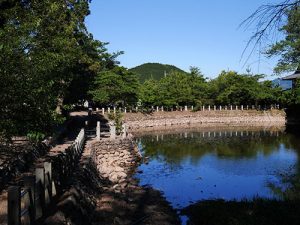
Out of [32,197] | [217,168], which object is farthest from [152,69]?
[32,197]

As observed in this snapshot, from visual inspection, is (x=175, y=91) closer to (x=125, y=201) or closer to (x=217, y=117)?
(x=217, y=117)

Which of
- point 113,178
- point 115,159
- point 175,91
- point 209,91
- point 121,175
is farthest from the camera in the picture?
point 209,91

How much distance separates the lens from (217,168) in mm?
26141

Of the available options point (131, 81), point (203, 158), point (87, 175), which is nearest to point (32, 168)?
point (87, 175)

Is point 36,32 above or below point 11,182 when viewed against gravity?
above

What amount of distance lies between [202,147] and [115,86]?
2057cm

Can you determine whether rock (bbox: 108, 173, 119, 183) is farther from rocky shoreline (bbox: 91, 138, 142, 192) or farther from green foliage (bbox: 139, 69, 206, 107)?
green foliage (bbox: 139, 69, 206, 107)

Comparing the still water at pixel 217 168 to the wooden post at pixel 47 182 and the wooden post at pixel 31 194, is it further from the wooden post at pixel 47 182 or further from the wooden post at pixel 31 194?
the wooden post at pixel 31 194

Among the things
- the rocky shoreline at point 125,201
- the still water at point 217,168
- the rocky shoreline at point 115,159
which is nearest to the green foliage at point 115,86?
the still water at point 217,168

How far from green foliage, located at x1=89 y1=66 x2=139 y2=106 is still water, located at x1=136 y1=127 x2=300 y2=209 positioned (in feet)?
44.0

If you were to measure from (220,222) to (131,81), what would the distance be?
44.7 m

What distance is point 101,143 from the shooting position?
28.1 meters

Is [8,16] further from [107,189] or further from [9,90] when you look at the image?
[107,189]

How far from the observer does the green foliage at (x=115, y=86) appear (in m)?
52.8
